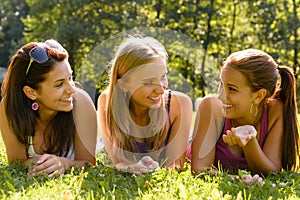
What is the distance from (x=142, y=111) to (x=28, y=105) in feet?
3.39

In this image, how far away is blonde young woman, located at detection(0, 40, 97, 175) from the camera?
4.48 m

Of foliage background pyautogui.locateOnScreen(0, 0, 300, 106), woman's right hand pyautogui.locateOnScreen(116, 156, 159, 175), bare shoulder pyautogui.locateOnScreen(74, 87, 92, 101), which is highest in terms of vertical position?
bare shoulder pyautogui.locateOnScreen(74, 87, 92, 101)

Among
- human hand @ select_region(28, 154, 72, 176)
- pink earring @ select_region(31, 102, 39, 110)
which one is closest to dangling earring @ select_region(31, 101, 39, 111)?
pink earring @ select_region(31, 102, 39, 110)

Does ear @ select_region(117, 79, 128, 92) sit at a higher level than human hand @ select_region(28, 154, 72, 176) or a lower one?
higher

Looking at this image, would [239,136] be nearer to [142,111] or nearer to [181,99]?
[181,99]

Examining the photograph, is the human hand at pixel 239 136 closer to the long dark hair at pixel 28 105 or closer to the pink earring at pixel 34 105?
the long dark hair at pixel 28 105

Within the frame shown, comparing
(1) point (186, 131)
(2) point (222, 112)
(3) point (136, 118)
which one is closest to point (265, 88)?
(2) point (222, 112)

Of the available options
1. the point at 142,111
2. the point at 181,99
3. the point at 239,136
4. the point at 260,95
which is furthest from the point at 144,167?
the point at 260,95

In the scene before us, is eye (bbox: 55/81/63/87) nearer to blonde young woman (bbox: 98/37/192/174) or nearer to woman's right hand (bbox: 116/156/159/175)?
blonde young woman (bbox: 98/37/192/174)

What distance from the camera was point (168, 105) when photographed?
4.84m

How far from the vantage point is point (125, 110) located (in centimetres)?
470

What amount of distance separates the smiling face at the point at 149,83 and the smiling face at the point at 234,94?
532mm

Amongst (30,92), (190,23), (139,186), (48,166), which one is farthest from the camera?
(190,23)

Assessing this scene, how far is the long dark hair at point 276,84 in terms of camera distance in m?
4.33
